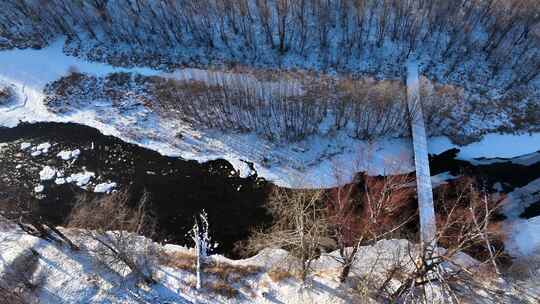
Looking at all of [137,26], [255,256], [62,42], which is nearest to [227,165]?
[255,256]

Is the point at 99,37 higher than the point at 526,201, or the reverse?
the point at 99,37

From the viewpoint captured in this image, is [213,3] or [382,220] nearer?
[382,220]

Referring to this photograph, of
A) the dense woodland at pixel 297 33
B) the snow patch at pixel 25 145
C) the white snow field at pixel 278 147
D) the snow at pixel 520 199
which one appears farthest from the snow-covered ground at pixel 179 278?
the dense woodland at pixel 297 33

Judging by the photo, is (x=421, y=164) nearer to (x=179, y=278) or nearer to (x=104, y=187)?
(x=179, y=278)

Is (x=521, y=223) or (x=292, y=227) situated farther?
(x=521, y=223)

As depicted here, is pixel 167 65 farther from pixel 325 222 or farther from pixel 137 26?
pixel 325 222

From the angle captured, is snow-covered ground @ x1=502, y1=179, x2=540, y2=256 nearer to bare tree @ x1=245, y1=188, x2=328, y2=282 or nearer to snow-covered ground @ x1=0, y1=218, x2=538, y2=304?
snow-covered ground @ x1=0, y1=218, x2=538, y2=304

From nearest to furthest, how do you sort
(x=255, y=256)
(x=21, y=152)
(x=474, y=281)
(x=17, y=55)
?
(x=474, y=281)
(x=255, y=256)
(x=21, y=152)
(x=17, y=55)

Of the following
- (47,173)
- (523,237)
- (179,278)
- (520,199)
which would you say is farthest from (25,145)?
(520,199)
